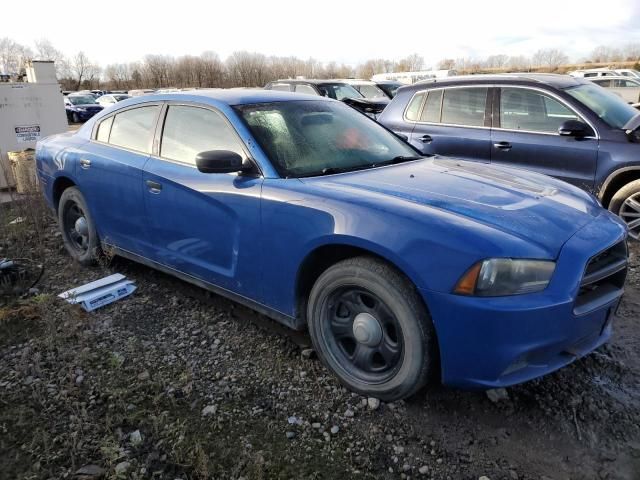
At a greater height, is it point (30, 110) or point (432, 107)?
point (432, 107)

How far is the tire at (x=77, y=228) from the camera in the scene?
449cm

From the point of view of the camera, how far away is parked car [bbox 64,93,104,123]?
79.9ft

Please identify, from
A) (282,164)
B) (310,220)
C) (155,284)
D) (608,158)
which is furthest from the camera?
(608,158)

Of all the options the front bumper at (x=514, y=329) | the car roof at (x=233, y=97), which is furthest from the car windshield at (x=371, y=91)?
the front bumper at (x=514, y=329)

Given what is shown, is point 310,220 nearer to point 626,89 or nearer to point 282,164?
point 282,164

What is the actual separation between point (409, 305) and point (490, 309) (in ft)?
1.23

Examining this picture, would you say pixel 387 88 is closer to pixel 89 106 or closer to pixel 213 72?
pixel 89 106

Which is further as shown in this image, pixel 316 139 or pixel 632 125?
pixel 632 125

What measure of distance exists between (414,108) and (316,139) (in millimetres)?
3510

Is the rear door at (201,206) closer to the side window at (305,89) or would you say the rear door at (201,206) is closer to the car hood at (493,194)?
the car hood at (493,194)

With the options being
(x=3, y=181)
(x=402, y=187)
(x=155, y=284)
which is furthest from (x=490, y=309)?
(x=3, y=181)

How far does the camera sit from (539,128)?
5.45 m

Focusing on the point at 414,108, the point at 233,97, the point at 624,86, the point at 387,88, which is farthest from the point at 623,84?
the point at 233,97

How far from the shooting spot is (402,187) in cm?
279
